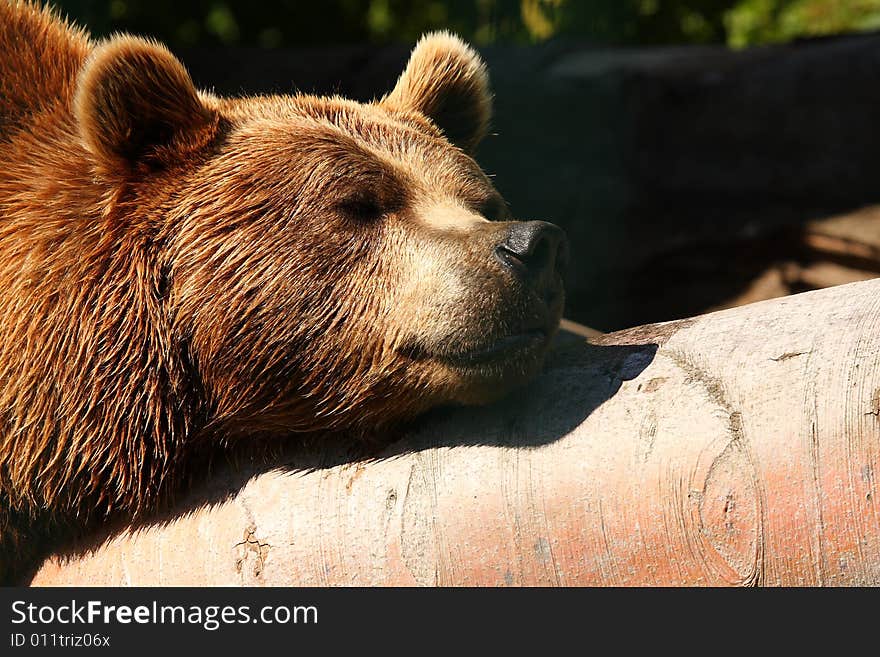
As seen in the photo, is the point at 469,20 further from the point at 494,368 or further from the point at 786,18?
the point at 494,368

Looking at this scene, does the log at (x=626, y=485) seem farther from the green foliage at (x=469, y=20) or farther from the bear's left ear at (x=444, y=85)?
the green foliage at (x=469, y=20)

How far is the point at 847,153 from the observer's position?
715 cm

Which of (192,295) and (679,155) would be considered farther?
(679,155)

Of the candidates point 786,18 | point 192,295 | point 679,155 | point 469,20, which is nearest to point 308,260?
point 192,295

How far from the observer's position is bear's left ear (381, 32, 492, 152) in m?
3.76

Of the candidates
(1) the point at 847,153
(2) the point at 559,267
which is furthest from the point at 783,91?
(2) the point at 559,267

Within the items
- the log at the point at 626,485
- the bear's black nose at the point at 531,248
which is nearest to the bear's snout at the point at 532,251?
the bear's black nose at the point at 531,248

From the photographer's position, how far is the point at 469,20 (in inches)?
368

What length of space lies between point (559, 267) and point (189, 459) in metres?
1.16

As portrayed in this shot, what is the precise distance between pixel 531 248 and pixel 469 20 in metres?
7.00

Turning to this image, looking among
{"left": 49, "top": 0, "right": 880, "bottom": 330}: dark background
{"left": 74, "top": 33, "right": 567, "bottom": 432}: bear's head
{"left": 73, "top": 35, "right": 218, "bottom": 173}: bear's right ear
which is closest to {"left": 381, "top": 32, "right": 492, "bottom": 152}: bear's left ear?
{"left": 74, "top": 33, "right": 567, "bottom": 432}: bear's head

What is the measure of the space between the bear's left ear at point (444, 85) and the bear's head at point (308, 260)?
486 mm

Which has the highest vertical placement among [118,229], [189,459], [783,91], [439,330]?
[783,91]

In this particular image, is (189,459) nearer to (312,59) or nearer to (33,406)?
(33,406)
